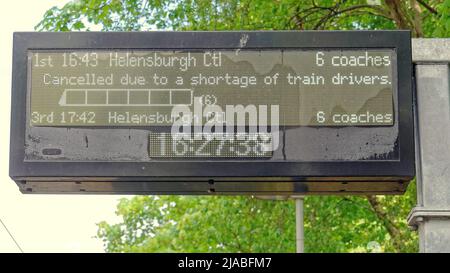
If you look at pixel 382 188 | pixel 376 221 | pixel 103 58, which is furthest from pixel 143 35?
pixel 376 221

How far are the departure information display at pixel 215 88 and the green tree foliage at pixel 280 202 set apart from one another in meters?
6.40

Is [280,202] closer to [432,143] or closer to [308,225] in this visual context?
[308,225]

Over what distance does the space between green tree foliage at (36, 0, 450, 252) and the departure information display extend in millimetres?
6399

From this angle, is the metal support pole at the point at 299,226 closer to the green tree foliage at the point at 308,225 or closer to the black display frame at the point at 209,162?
the green tree foliage at the point at 308,225

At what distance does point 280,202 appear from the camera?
22359 mm

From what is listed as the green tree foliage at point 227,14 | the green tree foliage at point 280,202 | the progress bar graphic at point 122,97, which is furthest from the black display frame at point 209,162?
the green tree foliage at point 227,14

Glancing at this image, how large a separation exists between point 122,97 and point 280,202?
1344cm

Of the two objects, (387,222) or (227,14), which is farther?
(387,222)

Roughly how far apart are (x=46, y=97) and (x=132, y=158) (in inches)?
32.0

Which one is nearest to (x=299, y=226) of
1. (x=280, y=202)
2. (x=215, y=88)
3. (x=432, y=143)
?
(x=280, y=202)

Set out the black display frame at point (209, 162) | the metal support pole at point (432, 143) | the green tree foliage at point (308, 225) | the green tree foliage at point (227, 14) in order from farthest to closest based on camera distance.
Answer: the green tree foliage at point (308, 225) → the green tree foliage at point (227, 14) → the metal support pole at point (432, 143) → the black display frame at point (209, 162)

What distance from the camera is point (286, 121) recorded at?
902 cm

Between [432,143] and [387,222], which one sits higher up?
[432,143]

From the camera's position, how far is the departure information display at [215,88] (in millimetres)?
9047
